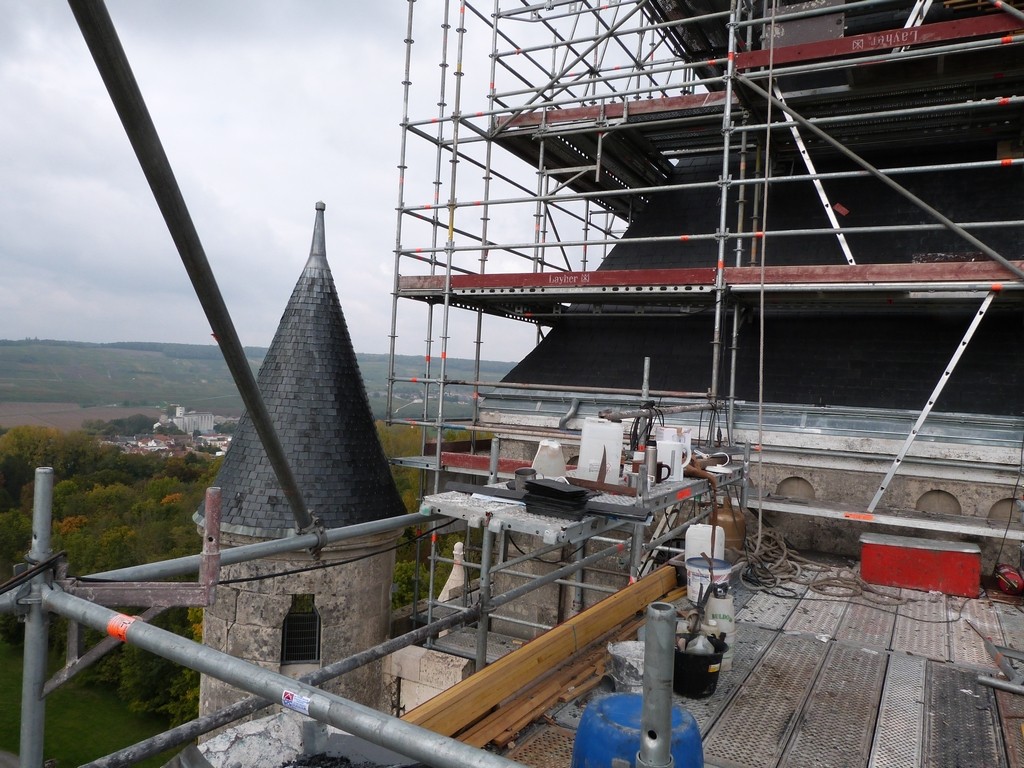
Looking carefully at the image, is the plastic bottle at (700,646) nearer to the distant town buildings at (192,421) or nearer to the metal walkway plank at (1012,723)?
the metal walkway plank at (1012,723)

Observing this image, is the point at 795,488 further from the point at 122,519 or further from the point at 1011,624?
the point at 122,519

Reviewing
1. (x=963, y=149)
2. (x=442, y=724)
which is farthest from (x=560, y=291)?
(x=442, y=724)

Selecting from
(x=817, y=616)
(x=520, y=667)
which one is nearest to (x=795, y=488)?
(x=817, y=616)

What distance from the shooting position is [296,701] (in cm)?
212

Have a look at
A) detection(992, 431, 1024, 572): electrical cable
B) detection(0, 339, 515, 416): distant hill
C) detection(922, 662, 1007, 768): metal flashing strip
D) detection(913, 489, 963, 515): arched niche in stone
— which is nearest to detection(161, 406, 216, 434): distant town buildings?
detection(0, 339, 515, 416): distant hill

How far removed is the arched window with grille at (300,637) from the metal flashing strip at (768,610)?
7.57 meters

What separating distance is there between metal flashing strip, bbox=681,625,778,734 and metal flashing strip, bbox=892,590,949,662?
991 millimetres

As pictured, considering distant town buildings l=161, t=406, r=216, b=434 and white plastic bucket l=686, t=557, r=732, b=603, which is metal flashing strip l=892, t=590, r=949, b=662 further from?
distant town buildings l=161, t=406, r=216, b=434

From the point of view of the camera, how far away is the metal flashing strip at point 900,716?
3.60 m

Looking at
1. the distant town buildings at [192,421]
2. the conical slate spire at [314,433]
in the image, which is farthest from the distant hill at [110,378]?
the conical slate spire at [314,433]

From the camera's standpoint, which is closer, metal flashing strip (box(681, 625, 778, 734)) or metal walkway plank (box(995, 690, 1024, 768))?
metal walkway plank (box(995, 690, 1024, 768))

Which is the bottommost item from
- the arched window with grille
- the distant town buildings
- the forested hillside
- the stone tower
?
the forested hillside

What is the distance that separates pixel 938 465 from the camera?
311 inches

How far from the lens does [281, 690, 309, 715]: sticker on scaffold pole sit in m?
2.10
